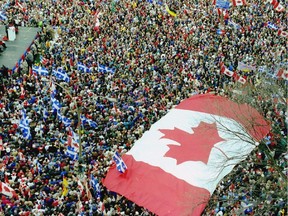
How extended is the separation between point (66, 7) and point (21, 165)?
23318 mm

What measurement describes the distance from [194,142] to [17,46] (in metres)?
18.6

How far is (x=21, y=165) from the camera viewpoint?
2195cm

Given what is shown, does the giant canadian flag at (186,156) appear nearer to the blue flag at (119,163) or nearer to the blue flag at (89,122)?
the blue flag at (119,163)

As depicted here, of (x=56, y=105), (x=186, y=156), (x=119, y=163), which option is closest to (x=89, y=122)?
(x=56, y=105)

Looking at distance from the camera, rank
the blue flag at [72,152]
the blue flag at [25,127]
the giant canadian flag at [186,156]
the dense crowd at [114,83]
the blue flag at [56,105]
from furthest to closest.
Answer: the blue flag at [56,105]
the blue flag at [25,127]
the blue flag at [72,152]
the dense crowd at [114,83]
the giant canadian flag at [186,156]

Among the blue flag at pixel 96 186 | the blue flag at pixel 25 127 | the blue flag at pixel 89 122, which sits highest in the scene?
the blue flag at pixel 25 127

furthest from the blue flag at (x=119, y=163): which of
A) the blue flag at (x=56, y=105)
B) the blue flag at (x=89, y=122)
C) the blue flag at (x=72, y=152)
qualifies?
the blue flag at (x=56, y=105)

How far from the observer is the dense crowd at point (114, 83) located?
20.5 m

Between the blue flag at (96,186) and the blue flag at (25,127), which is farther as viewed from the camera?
the blue flag at (25,127)

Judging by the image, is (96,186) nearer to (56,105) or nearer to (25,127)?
(25,127)

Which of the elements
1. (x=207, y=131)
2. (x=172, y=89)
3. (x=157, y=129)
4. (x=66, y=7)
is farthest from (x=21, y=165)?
(x=66, y=7)

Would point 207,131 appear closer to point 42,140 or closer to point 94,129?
point 94,129

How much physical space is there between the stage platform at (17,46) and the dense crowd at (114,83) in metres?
0.81

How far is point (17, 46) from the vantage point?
3666cm
